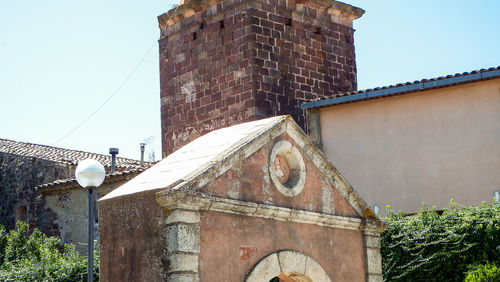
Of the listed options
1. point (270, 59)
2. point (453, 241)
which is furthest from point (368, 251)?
point (270, 59)

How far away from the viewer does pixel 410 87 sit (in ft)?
48.0

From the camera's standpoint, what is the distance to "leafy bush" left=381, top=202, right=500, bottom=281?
1072 cm

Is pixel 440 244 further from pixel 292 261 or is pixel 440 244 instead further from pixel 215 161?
pixel 215 161

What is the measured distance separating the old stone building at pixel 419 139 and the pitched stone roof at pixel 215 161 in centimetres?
578

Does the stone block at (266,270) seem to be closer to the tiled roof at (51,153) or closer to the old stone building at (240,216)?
the old stone building at (240,216)

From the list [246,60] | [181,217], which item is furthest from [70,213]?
[181,217]

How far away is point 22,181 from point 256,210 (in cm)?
1720

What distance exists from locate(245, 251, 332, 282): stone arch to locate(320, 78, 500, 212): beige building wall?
6.52 m

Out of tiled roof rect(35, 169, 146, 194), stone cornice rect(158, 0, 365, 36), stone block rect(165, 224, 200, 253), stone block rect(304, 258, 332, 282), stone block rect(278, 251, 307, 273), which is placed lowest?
stone block rect(304, 258, 332, 282)

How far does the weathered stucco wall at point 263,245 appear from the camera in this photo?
7.14 meters

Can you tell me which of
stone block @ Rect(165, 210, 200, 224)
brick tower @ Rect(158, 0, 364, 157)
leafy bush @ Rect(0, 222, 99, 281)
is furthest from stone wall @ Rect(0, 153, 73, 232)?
stone block @ Rect(165, 210, 200, 224)

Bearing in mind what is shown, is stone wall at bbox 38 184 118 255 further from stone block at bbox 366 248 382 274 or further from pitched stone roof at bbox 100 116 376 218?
pitched stone roof at bbox 100 116 376 218

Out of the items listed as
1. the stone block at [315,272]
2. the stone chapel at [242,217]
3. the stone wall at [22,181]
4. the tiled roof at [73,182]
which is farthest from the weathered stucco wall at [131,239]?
the stone wall at [22,181]

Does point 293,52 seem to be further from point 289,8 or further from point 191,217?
point 191,217
